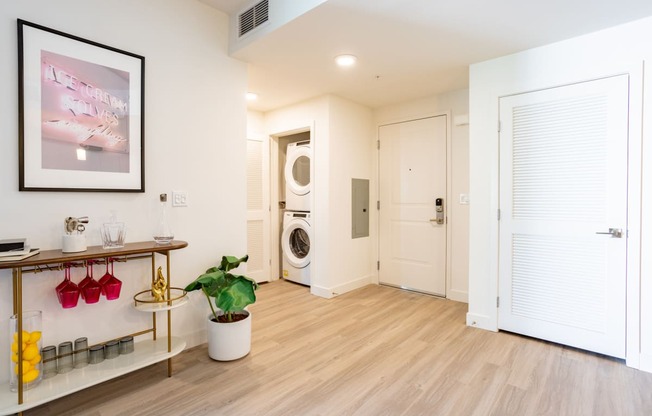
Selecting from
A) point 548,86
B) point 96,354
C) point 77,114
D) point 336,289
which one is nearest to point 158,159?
point 77,114

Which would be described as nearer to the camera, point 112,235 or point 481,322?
point 112,235

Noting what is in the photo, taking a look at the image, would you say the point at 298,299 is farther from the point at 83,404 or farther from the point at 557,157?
the point at 557,157

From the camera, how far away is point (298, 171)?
412 cm

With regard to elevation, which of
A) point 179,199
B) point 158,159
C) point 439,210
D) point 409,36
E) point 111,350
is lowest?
point 111,350

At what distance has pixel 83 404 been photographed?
1723mm

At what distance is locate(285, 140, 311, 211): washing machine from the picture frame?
6.95ft

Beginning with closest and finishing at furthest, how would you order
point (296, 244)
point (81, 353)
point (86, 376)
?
point (86, 376) < point (81, 353) < point (296, 244)

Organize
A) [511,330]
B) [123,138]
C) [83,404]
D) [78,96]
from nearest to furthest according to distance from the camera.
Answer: [83,404] → [78,96] → [123,138] → [511,330]

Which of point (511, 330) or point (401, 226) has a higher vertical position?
point (401, 226)

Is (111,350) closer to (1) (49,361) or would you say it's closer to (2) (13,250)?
(1) (49,361)

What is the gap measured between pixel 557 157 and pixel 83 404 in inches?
135

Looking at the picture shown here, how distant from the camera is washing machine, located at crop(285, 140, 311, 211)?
400cm

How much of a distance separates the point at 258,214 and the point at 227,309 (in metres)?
2.20

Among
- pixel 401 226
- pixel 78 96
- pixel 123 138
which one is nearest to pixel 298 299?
pixel 401 226
